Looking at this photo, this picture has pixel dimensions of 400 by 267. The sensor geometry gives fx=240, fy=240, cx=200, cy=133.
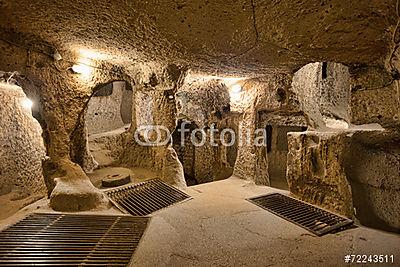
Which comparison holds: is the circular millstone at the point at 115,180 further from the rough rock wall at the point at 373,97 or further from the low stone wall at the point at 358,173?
the rough rock wall at the point at 373,97

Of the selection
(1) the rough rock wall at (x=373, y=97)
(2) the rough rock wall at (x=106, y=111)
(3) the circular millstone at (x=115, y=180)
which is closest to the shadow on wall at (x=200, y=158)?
(2) the rough rock wall at (x=106, y=111)

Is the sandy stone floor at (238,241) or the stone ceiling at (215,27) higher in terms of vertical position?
the stone ceiling at (215,27)

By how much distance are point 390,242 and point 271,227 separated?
1386mm

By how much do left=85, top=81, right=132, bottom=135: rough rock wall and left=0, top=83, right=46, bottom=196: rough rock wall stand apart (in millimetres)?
2864

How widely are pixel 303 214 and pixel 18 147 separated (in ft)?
20.4

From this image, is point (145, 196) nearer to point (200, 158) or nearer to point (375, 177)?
point (375, 177)

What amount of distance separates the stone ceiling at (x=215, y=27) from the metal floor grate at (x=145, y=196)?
2.41m

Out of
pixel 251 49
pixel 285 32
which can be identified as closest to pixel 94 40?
pixel 251 49

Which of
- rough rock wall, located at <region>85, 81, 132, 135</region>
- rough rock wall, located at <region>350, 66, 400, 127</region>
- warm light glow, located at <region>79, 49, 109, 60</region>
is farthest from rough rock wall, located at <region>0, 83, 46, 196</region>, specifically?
rough rock wall, located at <region>350, 66, 400, 127</region>

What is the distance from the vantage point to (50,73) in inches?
148

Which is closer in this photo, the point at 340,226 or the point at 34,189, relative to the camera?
the point at 340,226

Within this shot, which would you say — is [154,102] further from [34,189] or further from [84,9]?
[34,189]

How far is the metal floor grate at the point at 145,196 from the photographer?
3.82m

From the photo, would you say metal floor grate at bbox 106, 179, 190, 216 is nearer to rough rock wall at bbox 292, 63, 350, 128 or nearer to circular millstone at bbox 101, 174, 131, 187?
circular millstone at bbox 101, 174, 131, 187
